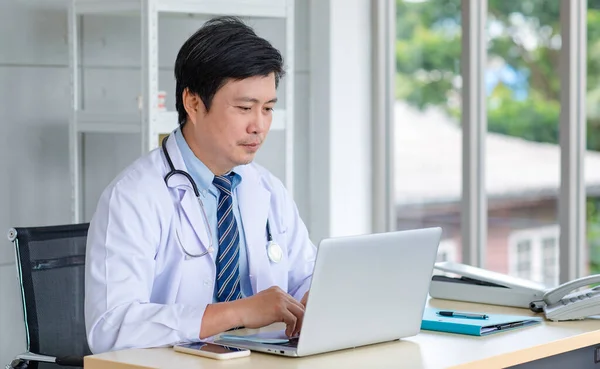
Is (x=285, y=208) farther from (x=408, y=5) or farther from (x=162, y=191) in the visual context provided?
(x=408, y=5)

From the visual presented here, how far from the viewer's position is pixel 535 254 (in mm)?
3785

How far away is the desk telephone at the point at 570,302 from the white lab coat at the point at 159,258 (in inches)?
22.9

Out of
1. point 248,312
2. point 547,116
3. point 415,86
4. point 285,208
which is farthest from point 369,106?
point 248,312

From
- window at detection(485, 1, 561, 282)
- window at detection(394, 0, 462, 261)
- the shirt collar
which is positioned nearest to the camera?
the shirt collar

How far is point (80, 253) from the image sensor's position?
256 centimetres

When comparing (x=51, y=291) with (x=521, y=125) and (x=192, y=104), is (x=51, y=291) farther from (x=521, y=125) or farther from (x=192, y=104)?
(x=521, y=125)

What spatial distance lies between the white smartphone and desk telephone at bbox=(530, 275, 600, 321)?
795 millimetres

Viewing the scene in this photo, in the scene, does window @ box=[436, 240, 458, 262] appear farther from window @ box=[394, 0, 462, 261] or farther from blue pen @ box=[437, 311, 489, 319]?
blue pen @ box=[437, 311, 489, 319]

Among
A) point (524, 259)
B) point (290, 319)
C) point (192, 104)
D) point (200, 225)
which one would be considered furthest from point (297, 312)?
point (524, 259)

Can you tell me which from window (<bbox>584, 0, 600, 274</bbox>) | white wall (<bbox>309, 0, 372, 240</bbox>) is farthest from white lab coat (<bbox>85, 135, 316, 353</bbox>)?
white wall (<bbox>309, 0, 372, 240</bbox>)

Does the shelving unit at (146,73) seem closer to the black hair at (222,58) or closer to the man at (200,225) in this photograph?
the man at (200,225)

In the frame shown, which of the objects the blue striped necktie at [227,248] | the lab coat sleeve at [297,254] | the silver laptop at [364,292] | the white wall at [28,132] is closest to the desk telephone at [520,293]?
the lab coat sleeve at [297,254]

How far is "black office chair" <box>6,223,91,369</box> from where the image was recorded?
94.2 inches

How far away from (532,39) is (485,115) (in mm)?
346
